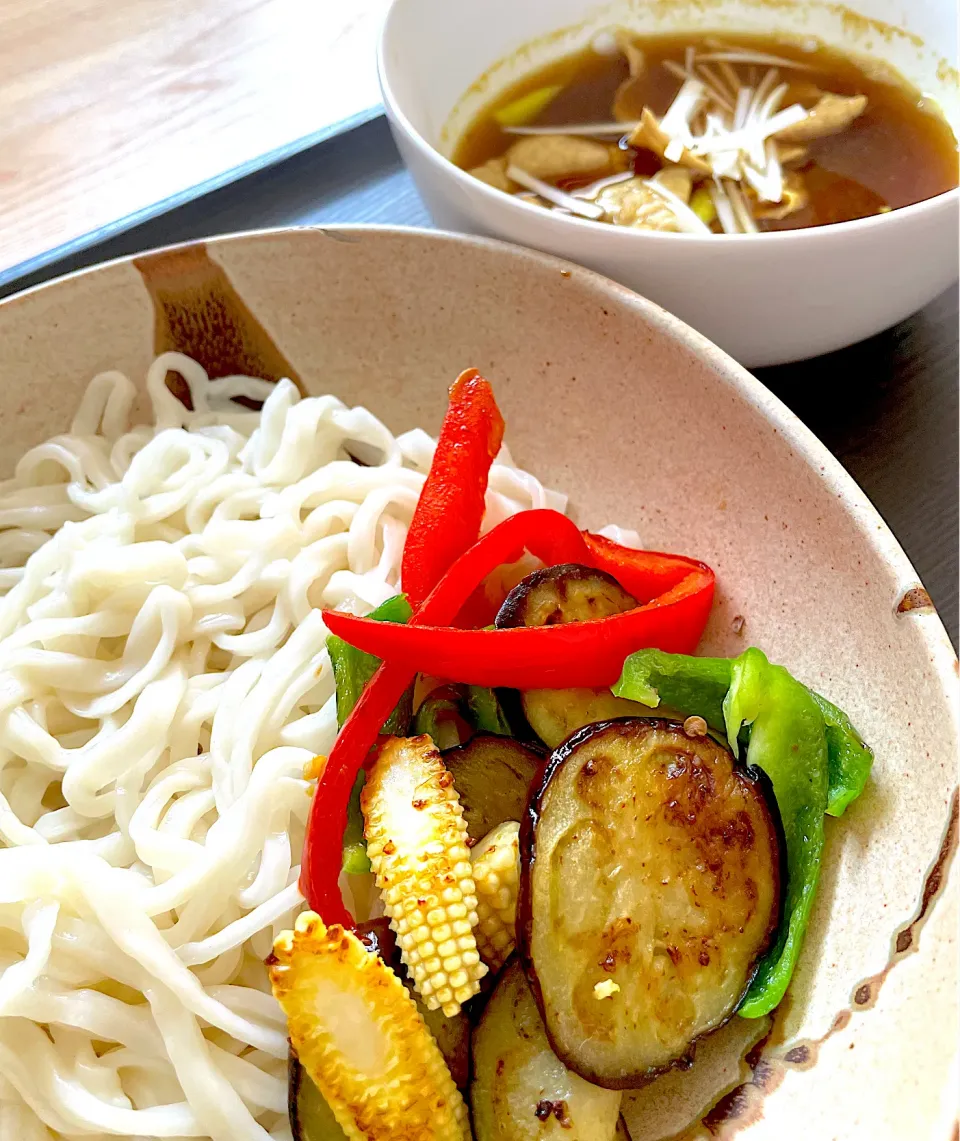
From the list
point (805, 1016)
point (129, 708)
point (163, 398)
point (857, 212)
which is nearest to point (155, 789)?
point (129, 708)

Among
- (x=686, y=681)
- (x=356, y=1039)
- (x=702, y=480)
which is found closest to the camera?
(x=356, y=1039)

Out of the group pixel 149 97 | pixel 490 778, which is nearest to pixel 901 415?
pixel 490 778

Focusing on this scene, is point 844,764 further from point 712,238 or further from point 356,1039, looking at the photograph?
point 712,238

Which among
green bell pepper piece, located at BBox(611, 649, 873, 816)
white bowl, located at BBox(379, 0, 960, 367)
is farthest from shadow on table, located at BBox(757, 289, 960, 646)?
green bell pepper piece, located at BBox(611, 649, 873, 816)

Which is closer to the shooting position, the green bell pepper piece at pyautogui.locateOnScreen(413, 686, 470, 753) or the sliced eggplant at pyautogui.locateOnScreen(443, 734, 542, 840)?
the sliced eggplant at pyautogui.locateOnScreen(443, 734, 542, 840)

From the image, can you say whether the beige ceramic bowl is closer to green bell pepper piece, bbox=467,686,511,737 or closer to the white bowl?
the white bowl
